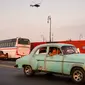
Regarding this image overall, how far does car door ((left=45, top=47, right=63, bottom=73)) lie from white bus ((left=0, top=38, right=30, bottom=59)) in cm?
2394

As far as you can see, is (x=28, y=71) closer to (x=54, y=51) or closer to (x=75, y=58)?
(x=54, y=51)

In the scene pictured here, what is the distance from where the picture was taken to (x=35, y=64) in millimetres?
13945

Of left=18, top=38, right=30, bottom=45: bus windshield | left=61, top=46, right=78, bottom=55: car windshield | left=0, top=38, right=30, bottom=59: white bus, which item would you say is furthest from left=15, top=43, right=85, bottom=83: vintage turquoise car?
left=18, top=38, right=30, bottom=45: bus windshield

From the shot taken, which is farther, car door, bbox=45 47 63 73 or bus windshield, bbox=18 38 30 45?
bus windshield, bbox=18 38 30 45

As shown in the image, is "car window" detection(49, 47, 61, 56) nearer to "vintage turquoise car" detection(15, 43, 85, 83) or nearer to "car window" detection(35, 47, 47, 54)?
"vintage turquoise car" detection(15, 43, 85, 83)

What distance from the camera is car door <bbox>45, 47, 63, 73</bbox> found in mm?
12479

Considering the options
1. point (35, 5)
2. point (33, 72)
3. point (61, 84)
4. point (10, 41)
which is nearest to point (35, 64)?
point (33, 72)

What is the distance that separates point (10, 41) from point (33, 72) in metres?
24.5

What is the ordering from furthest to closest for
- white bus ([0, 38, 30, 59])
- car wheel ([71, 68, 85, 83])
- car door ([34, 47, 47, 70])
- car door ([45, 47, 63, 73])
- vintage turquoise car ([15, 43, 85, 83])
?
white bus ([0, 38, 30, 59]), car door ([34, 47, 47, 70]), car door ([45, 47, 63, 73]), vintage turquoise car ([15, 43, 85, 83]), car wheel ([71, 68, 85, 83])

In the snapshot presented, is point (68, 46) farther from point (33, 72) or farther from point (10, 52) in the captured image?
point (10, 52)

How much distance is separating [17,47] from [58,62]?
2470 cm

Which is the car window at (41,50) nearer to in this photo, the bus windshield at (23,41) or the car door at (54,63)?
the car door at (54,63)

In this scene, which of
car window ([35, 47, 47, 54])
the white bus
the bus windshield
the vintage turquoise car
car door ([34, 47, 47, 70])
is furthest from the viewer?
the bus windshield

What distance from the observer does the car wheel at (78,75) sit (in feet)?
37.8
